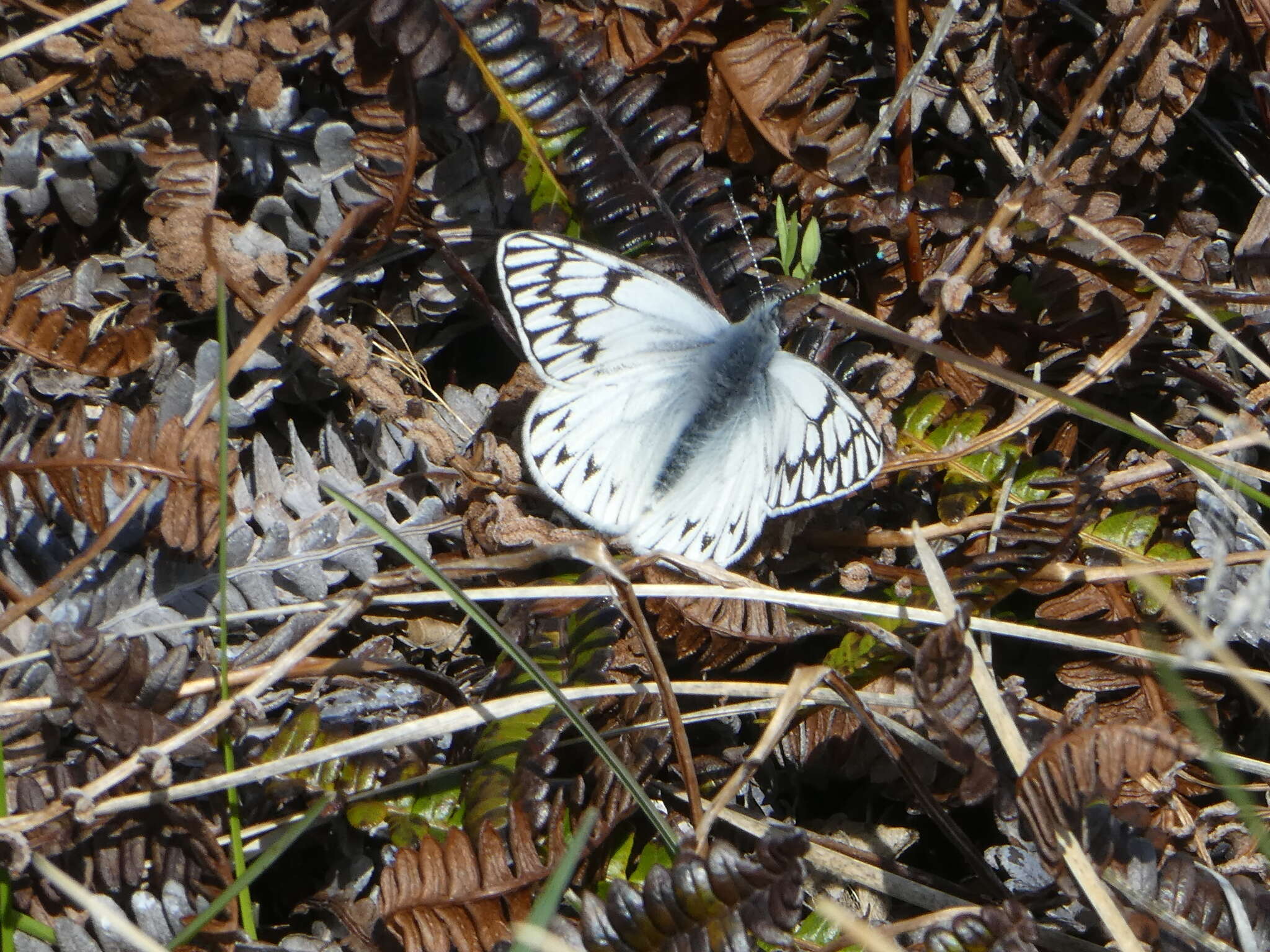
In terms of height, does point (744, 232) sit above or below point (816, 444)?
above

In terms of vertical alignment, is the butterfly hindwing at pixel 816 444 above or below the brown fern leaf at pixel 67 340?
above

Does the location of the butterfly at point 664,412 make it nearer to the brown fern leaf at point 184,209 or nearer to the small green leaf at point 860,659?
the small green leaf at point 860,659

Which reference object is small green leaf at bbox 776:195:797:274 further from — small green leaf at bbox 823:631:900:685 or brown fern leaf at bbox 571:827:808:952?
brown fern leaf at bbox 571:827:808:952

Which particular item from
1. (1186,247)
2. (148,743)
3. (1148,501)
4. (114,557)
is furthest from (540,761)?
(1186,247)

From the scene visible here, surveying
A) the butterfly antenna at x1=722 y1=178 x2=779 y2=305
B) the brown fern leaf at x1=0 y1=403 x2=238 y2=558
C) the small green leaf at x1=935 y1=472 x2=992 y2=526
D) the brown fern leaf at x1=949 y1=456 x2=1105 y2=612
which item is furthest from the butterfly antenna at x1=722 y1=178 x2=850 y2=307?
the brown fern leaf at x1=0 y1=403 x2=238 y2=558

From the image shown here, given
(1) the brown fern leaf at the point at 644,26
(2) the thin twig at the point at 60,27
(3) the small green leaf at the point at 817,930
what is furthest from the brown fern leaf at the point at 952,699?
(2) the thin twig at the point at 60,27

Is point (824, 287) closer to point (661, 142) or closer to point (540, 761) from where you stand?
point (661, 142)

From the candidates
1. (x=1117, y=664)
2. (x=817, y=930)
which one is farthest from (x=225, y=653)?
(x=1117, y=664)

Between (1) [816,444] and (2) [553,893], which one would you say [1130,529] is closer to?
(1) [816,444]
